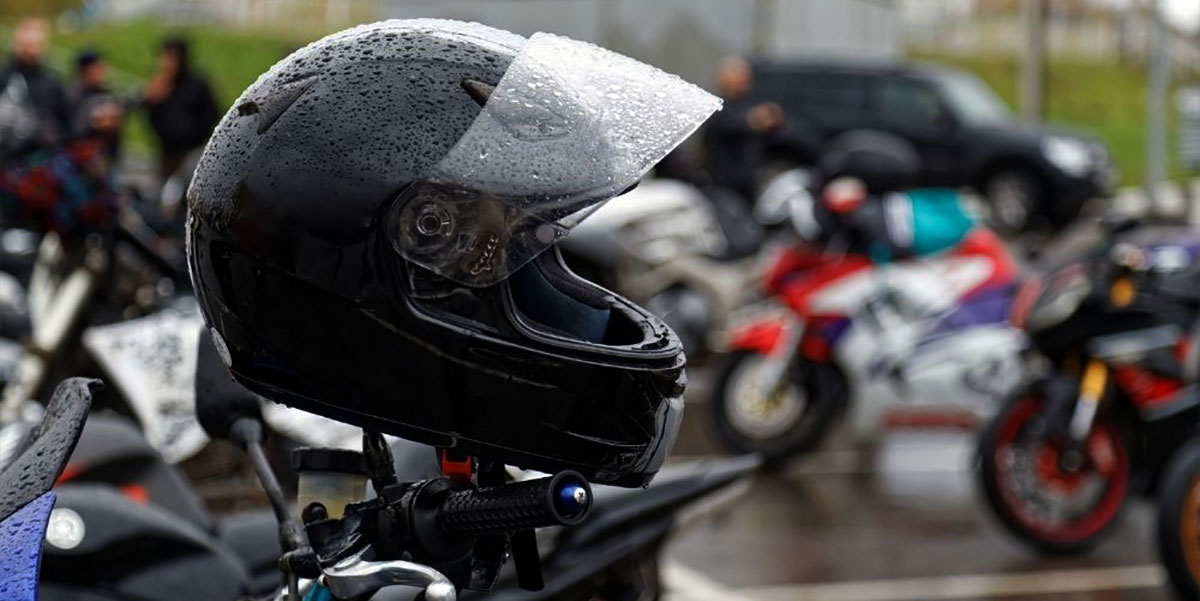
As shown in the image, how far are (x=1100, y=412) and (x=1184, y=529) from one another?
0.91 m

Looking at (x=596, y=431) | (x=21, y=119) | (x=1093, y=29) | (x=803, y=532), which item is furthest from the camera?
(x=1093, y=29)

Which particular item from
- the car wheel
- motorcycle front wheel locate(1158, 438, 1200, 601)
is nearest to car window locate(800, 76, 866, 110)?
the car wheel

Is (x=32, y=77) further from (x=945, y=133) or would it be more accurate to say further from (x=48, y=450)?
(x=48, y=450)

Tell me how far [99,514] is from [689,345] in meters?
7.86

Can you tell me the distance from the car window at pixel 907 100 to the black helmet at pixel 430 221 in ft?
63.0

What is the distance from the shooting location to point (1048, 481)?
625 cm

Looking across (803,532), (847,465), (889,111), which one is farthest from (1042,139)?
(803,532)

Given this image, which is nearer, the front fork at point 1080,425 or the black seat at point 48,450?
the black seat at point 48,450

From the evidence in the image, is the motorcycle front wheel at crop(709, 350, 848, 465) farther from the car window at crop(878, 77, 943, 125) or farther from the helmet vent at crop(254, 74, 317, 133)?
the car window at crop(878, 77, 943, 125)

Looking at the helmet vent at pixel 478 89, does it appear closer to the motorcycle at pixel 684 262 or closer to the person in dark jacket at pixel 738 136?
the motorcycle at pixel 684 262

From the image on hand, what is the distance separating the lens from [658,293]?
10.7m

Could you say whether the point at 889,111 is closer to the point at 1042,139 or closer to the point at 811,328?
the point at 1042,139

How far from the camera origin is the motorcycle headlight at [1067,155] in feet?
65.5

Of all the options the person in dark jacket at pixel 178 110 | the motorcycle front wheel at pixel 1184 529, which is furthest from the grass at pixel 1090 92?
the motorcycle front wheel at pixel 1184 529
